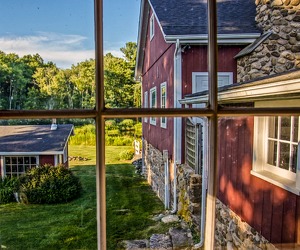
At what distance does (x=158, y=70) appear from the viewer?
0.83 metres

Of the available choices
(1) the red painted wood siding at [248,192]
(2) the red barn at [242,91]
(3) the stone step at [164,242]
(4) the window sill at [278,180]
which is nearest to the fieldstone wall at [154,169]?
(2) the red barn at [242,91]

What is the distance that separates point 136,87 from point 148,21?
0.74 ft

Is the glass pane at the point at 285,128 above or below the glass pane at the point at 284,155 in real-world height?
above

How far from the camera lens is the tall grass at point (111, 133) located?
58 centimetres

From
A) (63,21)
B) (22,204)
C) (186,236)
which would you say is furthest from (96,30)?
(186,236)

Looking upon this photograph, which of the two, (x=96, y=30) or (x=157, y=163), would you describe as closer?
(x=96, y=30)

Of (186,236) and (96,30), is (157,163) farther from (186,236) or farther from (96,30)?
Answer: (96,30)

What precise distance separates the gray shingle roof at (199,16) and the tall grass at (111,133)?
1.22 ft

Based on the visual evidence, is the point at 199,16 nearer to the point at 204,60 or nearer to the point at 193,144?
the point at 204,60

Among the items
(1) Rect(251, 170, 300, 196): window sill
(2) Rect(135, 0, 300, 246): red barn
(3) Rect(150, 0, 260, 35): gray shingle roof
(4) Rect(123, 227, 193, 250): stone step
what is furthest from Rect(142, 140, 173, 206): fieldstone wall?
(3) Rect(150, 0, 260, 35): gray shingle roof

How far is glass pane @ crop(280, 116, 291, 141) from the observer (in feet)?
2.20

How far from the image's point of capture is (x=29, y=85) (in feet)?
1.98

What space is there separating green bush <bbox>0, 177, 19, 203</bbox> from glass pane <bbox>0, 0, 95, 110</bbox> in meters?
0.21

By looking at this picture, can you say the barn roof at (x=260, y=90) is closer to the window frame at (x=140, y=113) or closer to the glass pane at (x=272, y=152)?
the window frame at (x=140, y=113)
